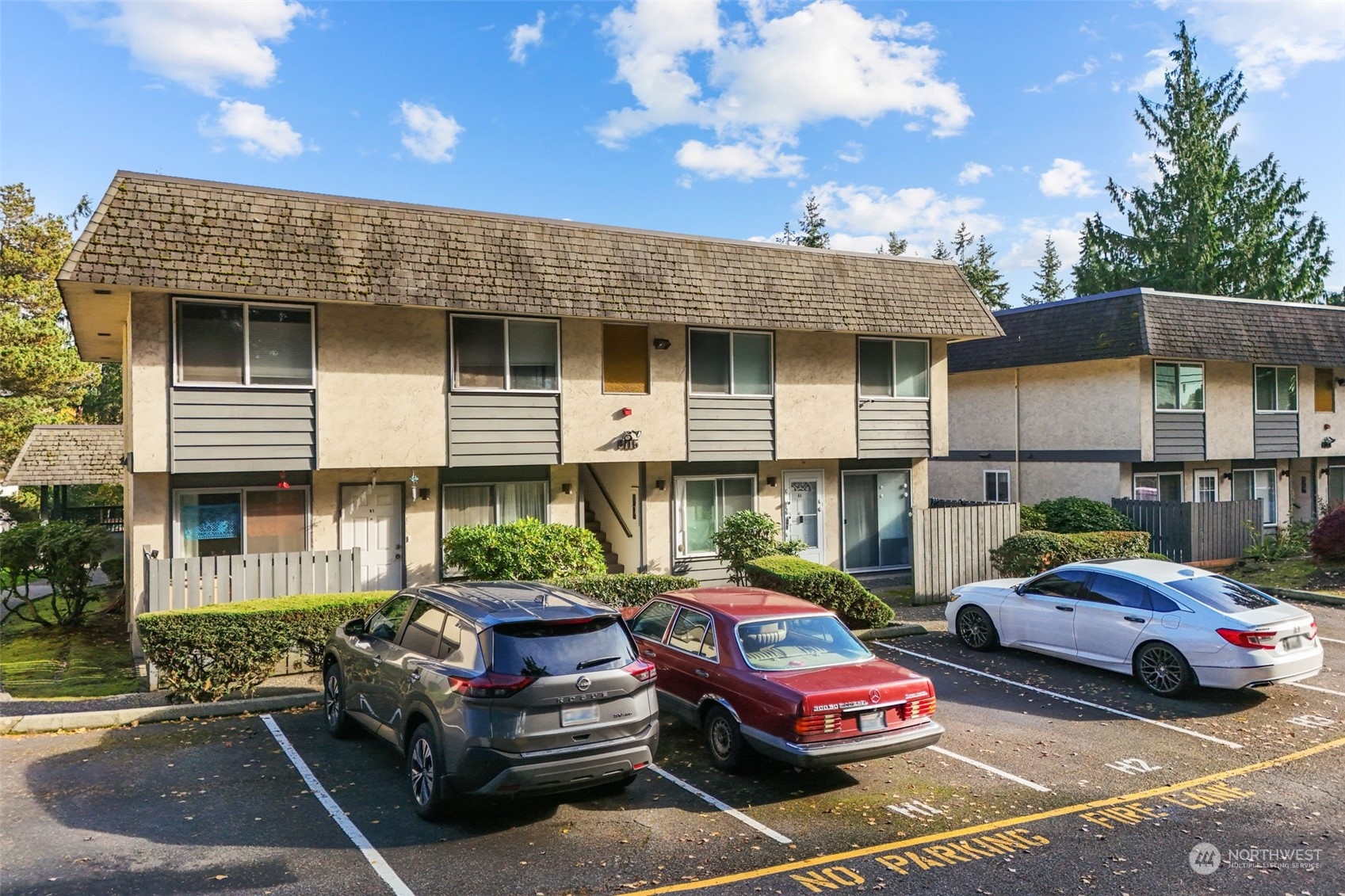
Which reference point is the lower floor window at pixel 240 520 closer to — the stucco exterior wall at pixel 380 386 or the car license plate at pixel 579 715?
the stucco exterior wall at pixel 380 386

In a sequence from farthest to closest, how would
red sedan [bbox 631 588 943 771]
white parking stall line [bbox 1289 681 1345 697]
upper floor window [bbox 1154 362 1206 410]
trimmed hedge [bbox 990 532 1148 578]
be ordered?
upper floor window [bbox 1154 362 1206 410] → trimmed hedge [bbox 990 532 1148 578] → white parking stall line [bbox 1289 681 1345 697] → red sedan [bbox 631 588 943 771]

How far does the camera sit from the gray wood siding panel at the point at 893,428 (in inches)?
758

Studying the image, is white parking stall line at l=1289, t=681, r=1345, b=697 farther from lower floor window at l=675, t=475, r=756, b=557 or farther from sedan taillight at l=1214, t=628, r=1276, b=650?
lower floor window at l=675, t=475, r=756, b=557

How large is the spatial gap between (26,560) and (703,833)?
14.5 m

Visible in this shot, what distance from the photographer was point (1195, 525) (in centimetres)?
2102

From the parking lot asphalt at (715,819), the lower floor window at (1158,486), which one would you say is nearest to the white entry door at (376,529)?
the parking lot asphalt at (715,819)

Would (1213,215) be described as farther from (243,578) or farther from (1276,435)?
(243,578)

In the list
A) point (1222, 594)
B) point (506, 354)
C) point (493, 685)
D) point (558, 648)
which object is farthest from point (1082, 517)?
point (493, 685)

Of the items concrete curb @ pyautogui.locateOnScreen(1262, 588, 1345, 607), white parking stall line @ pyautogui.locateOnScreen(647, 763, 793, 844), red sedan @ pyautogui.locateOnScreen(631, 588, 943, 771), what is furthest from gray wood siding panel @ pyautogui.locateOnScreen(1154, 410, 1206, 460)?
white parking stall line @ pyautogui.locateOnScreen(647, 763, 793, 844)

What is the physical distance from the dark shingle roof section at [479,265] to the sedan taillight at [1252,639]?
9295mm

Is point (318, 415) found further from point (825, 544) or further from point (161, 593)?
point (825, 544)

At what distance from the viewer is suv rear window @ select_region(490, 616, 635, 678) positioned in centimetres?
709

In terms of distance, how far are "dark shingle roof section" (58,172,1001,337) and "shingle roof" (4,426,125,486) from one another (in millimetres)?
14053

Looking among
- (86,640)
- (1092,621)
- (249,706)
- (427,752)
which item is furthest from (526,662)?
(86,640)
